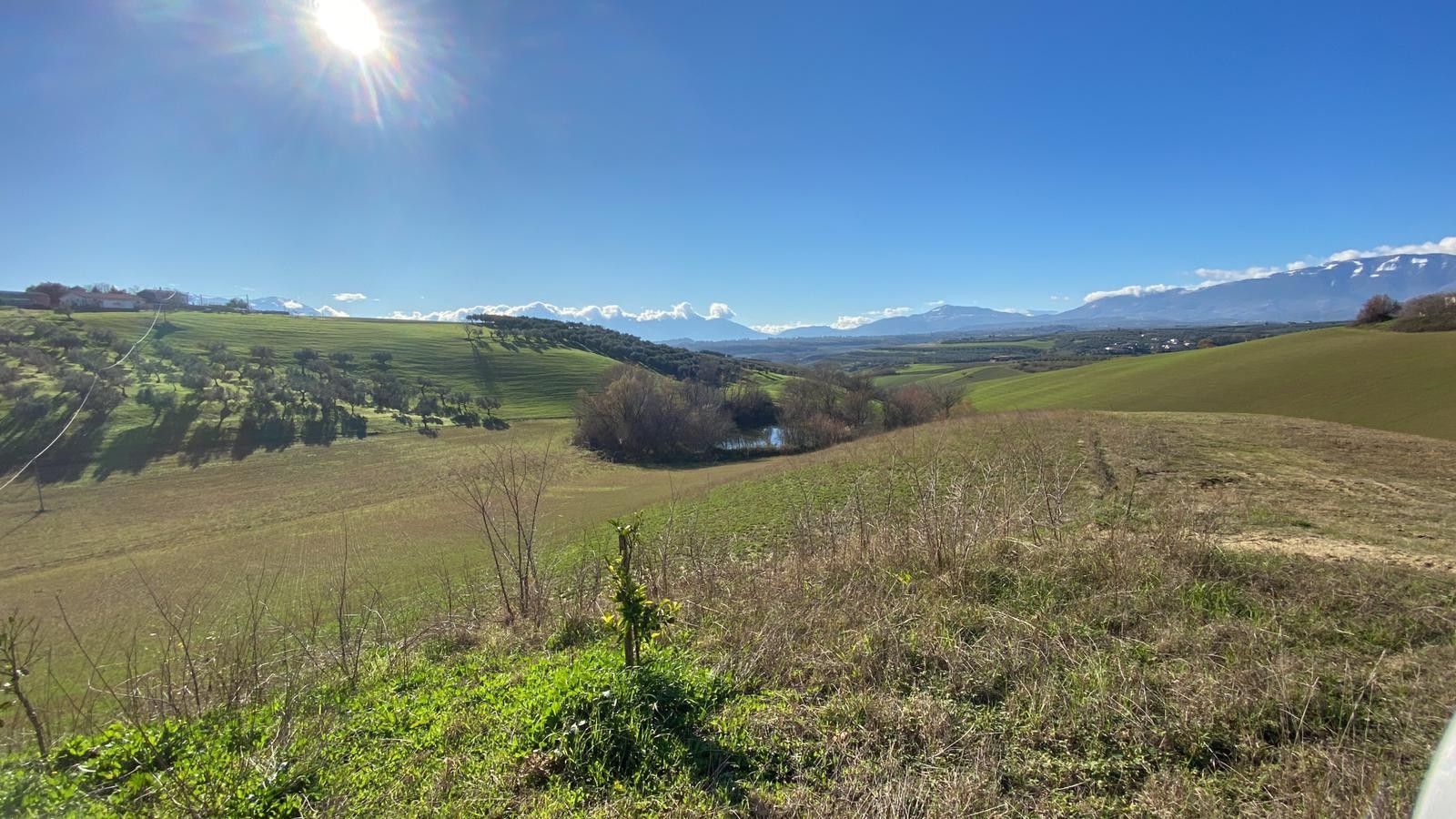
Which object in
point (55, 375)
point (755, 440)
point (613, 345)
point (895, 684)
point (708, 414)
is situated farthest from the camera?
point (613, 345)

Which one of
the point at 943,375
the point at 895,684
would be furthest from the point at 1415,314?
the point at 895,684

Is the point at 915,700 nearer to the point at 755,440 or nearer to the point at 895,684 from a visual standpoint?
the point at 895,684

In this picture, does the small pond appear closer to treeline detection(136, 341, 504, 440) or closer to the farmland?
treeline detection(136, 341, 504, 440)

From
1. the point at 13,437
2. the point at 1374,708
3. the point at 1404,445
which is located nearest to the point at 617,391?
the point at 13,437

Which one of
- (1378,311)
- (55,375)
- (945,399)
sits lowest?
(945,399)

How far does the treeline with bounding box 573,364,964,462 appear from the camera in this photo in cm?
5047

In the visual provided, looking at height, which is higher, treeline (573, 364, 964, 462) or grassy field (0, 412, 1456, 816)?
grassy field (0, 412, 1456, 816)

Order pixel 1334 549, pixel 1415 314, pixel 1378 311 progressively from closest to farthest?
1. pixel 1334 549
2. pixel 1415 314
3. pixel 1378 311

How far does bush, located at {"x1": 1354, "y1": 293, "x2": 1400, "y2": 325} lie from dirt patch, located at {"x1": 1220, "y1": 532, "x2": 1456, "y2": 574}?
78723 millimetres

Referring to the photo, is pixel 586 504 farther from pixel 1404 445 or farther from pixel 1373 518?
pixel 1404 445

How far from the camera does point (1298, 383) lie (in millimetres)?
38781

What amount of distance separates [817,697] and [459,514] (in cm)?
2671

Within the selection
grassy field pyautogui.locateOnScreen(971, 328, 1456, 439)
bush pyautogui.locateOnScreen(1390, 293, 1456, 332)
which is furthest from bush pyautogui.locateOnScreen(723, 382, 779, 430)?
bush pyautogui.locateOnScreen(1390, 293, 1456, 332)

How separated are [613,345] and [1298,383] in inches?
4194
